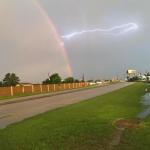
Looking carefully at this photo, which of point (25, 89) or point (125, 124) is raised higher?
point (25, 89)

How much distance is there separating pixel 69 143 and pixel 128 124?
5.81m

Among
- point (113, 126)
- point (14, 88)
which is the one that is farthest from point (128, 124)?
point (14, 88)

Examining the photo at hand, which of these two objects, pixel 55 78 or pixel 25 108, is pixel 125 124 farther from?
pixel 55 78

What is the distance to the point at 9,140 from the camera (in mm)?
12789

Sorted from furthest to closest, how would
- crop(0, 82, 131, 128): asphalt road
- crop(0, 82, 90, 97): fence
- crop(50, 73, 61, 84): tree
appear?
crop(50, 73, 61, 84): tree
crop(0, 82, 90, 97): fence
crop(0, 82, 131, 128): asphalt road

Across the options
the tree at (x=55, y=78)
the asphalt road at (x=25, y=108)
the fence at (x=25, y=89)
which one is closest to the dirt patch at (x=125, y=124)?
the asphalt road at (x=25, y=108)

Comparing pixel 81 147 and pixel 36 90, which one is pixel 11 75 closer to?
pixel 36 90

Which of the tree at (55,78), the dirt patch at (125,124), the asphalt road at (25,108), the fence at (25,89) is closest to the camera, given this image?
the dirt patch at (125,124)

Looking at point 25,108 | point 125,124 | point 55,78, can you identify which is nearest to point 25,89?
point 25,108

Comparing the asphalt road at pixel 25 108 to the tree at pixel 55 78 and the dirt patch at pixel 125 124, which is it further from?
the tree at pixel 55 78

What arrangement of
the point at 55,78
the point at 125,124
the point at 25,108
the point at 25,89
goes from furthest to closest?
the point at 55,78
the point at 25,89
the point at 25,108
the point at 125,124

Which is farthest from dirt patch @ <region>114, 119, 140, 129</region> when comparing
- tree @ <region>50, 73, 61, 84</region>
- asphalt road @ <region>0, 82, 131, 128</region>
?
tree @ <region>50, 73, 61, 84</region>

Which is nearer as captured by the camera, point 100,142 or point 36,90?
point 100,142

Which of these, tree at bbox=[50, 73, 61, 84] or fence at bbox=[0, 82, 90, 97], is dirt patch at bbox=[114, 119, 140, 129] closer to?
fence at bbox=[0, 82, 90, 97]
